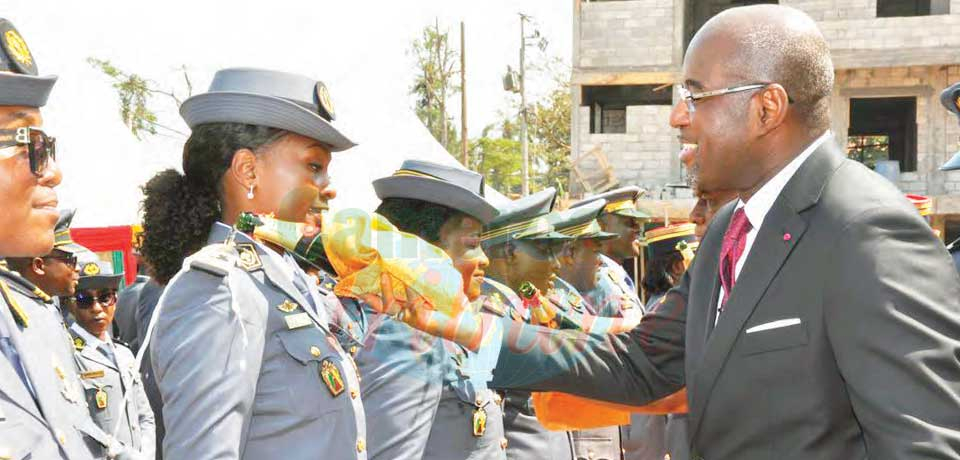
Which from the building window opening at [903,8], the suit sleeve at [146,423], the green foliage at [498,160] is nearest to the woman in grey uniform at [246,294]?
the suit sleeve at [146,423]

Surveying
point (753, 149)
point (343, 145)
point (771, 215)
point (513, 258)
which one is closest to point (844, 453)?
point (771, 215)

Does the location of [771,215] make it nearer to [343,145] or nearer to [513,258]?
[343,145]

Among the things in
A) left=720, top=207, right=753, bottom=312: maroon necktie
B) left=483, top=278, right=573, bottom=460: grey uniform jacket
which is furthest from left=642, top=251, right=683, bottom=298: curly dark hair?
left=720, top=207, right=753, bottom=312: maroon necktie

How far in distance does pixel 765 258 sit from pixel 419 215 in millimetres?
1756

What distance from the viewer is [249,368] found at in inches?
99.1

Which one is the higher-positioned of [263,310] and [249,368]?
[263,310]

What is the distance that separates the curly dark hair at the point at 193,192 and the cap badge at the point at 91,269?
3916mm

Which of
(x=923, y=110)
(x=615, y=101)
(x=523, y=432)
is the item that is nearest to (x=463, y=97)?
(x=615, y=101)

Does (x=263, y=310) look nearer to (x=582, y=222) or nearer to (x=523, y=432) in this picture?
(x=523, y=432)

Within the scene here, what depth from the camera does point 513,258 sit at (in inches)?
158

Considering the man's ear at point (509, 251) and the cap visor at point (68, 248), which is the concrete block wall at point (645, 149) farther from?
the man's ear at point (509, 251)

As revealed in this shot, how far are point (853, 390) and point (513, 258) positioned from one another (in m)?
2.11

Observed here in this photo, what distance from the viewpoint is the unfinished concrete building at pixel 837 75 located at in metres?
20.5

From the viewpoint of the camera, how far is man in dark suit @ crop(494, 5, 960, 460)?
194cm
